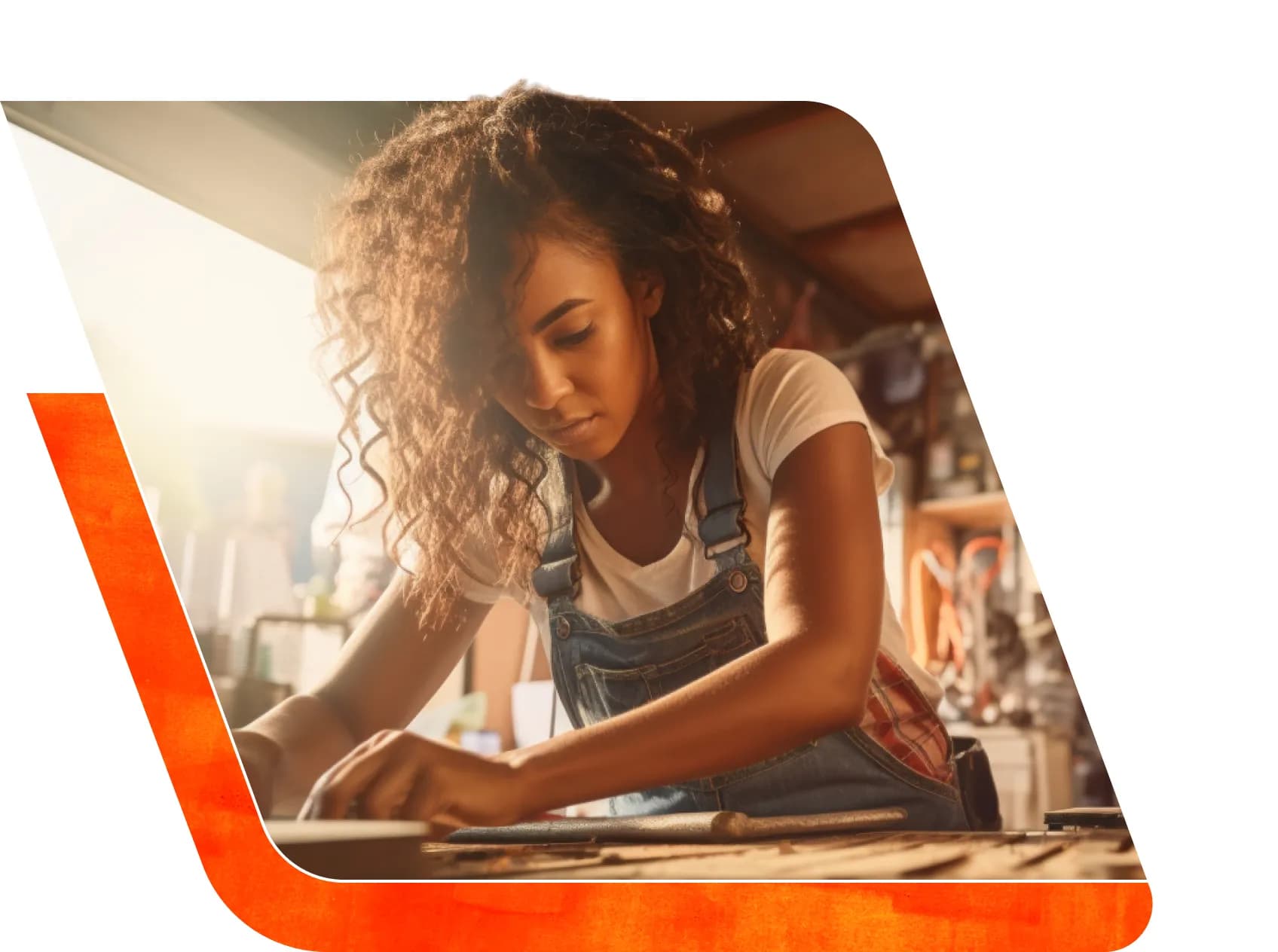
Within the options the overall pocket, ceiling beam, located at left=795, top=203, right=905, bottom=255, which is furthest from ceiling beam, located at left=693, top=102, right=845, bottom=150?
the overall pocket

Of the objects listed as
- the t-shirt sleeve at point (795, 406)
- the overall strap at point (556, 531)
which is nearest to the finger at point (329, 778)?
the overall strap at point (556, 531)

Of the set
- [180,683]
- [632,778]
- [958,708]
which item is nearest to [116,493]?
[180,683]

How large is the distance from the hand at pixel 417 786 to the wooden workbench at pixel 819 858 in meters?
0.04

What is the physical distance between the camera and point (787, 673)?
112cm

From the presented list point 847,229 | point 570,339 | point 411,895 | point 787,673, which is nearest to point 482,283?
point 570,339

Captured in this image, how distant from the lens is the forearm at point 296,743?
1.18 meters

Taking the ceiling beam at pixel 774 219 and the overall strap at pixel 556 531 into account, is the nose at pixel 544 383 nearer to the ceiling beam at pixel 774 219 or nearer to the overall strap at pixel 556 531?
the overall strap at pixel 556 531

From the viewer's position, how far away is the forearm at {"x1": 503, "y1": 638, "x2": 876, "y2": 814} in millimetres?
1123

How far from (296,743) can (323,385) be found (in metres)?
0.39

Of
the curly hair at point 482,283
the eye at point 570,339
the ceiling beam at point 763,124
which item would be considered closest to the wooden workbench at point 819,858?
the curly hair at point 482,283

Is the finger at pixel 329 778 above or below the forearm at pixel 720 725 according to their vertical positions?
above

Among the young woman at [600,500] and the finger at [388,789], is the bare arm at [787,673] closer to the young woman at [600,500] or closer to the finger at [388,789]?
the young woman at [600,500]

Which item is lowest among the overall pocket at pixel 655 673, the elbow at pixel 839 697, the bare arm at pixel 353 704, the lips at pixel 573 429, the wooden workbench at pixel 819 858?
the wooden workbench at pixel 819 858

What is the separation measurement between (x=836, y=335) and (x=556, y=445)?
1.07 ft
